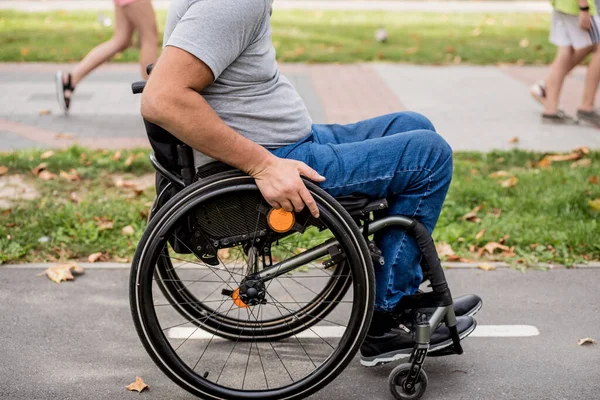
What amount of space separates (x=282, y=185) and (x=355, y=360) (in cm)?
97

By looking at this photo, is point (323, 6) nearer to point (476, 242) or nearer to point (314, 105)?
point (314, 105)

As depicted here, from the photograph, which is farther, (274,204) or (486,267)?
(486,267)

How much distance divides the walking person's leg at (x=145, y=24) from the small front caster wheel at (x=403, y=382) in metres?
3.81

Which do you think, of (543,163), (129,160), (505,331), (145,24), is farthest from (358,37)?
(505,331)

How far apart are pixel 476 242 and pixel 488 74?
13.9 feet

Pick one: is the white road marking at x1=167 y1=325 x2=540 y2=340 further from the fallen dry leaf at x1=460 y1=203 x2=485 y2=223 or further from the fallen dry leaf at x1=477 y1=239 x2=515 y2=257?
the fallen dry leaf at x1=460 y1=203 x2=485 y2=223

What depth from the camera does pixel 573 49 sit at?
6.25m

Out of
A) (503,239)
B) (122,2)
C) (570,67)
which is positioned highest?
(122,2)

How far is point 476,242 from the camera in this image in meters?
4.21

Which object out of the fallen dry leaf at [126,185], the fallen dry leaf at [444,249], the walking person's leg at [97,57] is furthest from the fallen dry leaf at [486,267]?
the walking person's leg at [97,57]

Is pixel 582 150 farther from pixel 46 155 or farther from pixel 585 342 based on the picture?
pixel 46 155

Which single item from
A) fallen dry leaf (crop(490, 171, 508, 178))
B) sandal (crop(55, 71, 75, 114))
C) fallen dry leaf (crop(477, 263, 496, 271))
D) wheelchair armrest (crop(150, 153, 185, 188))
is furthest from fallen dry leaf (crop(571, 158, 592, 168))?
sandal (crop(55, 71, 75, 114))

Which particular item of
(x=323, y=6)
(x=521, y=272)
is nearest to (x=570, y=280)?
(x=521, y=272)

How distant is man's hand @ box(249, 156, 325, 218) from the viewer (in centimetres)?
254
